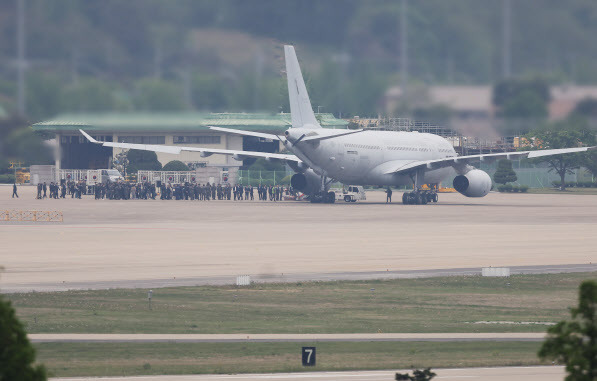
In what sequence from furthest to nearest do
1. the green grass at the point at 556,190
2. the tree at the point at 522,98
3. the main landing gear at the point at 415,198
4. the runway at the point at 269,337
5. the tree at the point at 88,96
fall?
1. the green grass at the point at 556,190
2. the main landing gear at the point at 415,198
3. the tree at the point at 522,98
4. the tree at the point at 88,96
5. the runway at the point at 269,337

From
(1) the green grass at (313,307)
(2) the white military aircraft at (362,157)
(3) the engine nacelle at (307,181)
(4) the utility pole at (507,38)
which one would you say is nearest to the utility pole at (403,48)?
(4) the utility pole at (507,38)

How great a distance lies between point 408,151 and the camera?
9838cm

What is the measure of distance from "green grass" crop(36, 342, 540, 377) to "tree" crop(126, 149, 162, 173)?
12158cm

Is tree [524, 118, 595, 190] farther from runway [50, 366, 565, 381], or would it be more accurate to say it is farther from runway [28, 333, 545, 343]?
runway [50, 366, 565, 381]

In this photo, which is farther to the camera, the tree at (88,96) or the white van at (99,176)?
the white van at (99,176)

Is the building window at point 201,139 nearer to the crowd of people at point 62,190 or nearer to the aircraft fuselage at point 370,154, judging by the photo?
the crowd of people at point 62,190

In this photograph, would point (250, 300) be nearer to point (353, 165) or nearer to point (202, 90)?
point (202, 90)

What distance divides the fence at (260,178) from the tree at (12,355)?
127m

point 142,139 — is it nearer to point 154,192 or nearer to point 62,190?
point 62,190

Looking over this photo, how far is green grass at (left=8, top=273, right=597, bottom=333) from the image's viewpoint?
2681 cm

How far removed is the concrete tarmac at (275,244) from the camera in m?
39.0

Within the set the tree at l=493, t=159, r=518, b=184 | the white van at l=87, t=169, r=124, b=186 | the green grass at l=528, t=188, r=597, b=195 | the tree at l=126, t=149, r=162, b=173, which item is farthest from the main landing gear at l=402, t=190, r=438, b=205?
the tree at l=126, t=149, r=162, b=173

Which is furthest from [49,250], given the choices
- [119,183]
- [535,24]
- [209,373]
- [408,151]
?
[119,183]

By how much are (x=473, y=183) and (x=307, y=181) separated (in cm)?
1608
